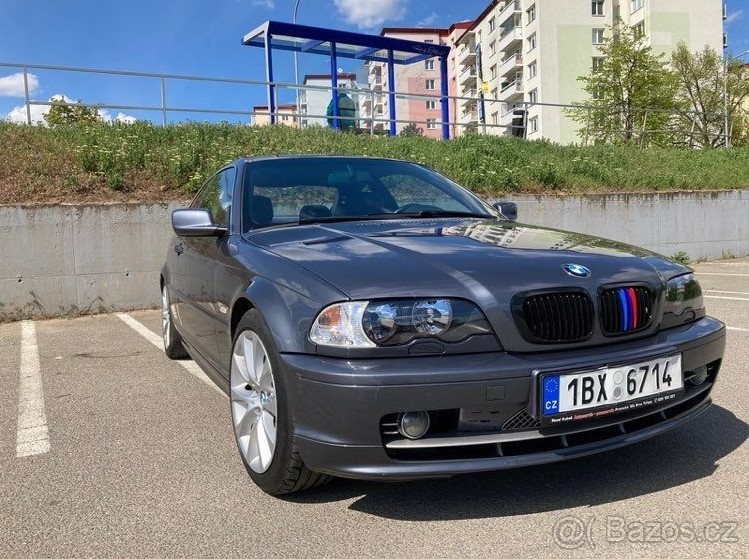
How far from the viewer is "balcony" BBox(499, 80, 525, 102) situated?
56406mm

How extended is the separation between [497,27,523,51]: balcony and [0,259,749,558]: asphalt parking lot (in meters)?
57.1

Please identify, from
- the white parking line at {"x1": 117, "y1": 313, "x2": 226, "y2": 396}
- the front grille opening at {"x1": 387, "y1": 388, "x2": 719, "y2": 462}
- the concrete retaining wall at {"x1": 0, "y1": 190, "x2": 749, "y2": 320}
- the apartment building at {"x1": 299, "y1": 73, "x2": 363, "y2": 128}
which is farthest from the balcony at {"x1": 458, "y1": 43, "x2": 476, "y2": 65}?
the front grille opening at {"x1": 387, "y1": 388, "x2": 719, "y2": 462}

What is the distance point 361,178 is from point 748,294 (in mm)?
6341

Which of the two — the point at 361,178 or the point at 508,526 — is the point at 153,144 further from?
the point at 508,526

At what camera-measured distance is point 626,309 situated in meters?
2.40

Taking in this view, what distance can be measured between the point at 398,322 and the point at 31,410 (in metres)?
2.79

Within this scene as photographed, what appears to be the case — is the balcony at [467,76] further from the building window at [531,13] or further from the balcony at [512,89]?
the building window at [531,13]

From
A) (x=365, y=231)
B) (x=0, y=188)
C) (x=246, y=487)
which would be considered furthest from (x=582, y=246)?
(x=0, y=188)

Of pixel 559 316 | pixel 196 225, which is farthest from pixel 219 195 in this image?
pixel 559 316

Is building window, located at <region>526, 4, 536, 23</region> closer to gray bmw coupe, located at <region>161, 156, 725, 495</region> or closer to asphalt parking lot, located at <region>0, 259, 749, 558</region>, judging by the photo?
asphalt parking lot, located at <region>0, 259, 749, 558</region>

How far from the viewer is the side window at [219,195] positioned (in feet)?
12.0

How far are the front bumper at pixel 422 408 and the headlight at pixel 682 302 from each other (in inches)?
18.9

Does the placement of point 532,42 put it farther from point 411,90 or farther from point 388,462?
point 388,462

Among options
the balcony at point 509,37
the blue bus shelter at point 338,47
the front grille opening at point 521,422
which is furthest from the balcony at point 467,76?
the front grille opening at point 521,422
